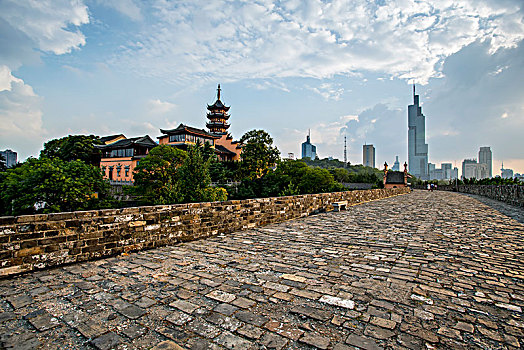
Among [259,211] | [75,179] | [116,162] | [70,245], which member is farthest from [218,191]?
[116,162]

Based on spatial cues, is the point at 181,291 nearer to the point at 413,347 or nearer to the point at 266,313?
the point at 266,313

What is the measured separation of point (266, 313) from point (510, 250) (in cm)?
517

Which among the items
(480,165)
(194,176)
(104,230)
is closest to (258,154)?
(194,176)

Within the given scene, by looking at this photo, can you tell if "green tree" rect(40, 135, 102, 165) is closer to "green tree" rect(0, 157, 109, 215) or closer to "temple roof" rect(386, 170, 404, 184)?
"green tree" rect(0, 157, 109, 215)

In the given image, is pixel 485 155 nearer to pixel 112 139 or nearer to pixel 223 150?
pixel 223 150

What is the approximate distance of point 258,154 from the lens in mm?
41188

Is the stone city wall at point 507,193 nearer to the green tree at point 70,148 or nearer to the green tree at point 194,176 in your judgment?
the green tree at point 194,176

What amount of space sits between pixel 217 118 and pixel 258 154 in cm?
2445

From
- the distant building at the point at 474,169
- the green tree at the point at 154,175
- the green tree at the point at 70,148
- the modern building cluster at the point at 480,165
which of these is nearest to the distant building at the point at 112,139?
the green tree at the point at 70,148

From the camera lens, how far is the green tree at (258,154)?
133ft

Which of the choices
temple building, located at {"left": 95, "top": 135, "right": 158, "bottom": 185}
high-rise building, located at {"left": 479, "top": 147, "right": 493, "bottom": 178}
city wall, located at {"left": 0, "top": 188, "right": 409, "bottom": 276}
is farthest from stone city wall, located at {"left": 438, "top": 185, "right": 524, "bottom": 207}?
high-rise building, located at {"left": 479, "top": 147, "right": 493, "bottom": 178}

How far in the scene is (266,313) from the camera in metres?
2.60

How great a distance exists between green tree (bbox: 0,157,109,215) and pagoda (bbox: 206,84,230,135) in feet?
156

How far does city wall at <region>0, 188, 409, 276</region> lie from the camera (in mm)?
3551
